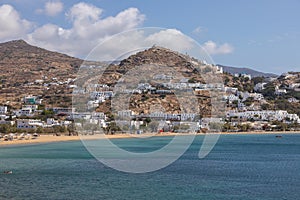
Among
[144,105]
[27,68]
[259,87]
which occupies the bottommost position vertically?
[144,105]

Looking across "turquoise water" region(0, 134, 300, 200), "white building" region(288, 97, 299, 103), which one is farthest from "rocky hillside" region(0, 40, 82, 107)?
"turquoise water" region(0, 134, 300, 200)

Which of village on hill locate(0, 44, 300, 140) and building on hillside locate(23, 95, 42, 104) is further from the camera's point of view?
building on hillside locate(23, 95, 42, 104)

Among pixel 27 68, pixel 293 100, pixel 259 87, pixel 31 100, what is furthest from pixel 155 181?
pixel 27 68

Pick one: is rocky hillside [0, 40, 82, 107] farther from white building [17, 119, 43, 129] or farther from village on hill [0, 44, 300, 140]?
white building [17, 119, 43, 129]

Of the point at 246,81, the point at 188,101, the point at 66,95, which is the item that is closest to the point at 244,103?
the point at 188,101

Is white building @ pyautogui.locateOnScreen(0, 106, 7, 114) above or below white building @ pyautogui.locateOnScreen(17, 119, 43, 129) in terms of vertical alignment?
above

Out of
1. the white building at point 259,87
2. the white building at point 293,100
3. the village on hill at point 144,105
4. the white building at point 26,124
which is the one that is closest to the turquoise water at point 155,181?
the village on hill at point 144,105

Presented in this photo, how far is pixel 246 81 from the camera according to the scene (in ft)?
447

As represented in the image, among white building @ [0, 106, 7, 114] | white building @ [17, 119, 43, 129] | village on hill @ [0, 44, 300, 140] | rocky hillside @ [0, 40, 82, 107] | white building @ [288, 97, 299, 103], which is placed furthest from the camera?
white building @ [288, 97, 299, 103]

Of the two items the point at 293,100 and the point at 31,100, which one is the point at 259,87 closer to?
the point at 293,100

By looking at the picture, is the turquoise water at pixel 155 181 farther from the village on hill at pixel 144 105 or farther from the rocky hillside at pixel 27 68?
the rocky hillside at pixel 27 68

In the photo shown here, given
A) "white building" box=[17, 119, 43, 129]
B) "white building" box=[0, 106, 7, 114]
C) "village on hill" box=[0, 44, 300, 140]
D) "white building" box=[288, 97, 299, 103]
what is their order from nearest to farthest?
"white building" box=[17, 119, 43, 129] < "village on hill" box=[0, 44, 300, 140] < "white building" box=[0, 106, 7, 114] < "white building" box=[288, 97, 299, 103]

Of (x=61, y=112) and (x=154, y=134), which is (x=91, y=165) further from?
(x=61, y=112)

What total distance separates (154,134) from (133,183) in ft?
179
